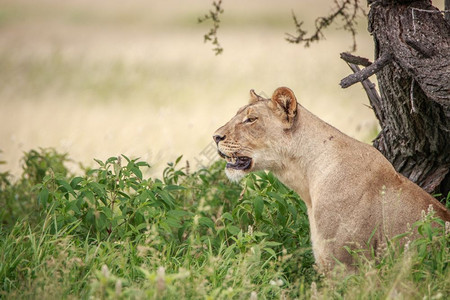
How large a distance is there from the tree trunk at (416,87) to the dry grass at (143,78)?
11.6 ft

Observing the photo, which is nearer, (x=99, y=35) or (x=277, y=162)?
(x=277, y=162)

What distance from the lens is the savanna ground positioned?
4953 mm

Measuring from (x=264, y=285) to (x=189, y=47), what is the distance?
17.2 metres

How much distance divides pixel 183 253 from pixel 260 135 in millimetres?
1177

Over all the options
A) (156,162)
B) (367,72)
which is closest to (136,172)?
(367,72)

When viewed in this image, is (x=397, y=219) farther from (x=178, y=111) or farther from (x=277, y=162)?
(x=178, y=111)

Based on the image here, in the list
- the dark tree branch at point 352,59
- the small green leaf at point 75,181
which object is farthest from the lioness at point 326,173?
the small green leaf at point 75,181

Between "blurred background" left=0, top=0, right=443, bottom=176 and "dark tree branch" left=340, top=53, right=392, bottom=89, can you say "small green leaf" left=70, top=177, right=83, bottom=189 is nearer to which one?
"dark tree branch" left=340, top=53, right=392, bottom=89

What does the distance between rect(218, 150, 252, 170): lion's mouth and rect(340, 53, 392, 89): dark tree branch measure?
92 centimetres

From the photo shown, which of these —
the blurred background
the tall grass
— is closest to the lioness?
the tall grass

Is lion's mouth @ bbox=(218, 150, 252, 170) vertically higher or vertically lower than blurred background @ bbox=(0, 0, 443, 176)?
lower

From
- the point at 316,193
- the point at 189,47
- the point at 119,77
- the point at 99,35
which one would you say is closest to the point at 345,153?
the point at 316,193

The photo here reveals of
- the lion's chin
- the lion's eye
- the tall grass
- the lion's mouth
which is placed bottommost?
the tall grass

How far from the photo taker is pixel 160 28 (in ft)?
84.4
